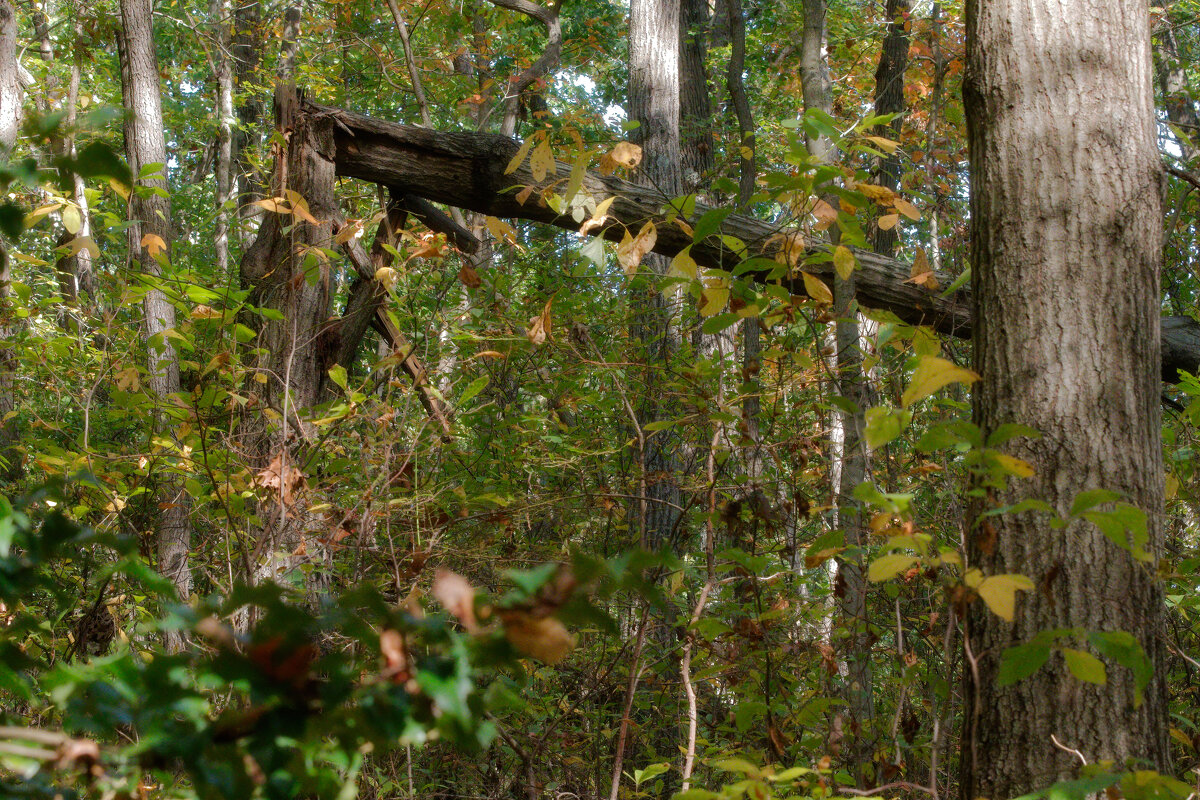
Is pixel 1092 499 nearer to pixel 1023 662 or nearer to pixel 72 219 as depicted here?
pixel 1023 662

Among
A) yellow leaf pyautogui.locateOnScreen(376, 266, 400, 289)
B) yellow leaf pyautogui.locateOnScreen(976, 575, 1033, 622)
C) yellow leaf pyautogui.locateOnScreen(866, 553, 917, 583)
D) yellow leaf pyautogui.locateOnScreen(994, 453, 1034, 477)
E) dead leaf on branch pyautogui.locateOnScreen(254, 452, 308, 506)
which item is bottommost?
yellow leaf pyautogui.locateOnScreen(976, 575, 1033, 622)

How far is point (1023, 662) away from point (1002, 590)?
145 mm

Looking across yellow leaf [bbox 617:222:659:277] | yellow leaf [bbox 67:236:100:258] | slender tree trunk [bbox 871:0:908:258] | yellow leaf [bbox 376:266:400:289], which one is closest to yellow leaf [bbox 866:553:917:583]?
yellow leaf [bbox 617:222:659:277]

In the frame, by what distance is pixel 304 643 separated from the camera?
2.46ft

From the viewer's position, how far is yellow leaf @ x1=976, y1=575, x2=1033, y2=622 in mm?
1555

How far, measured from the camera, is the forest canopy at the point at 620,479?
34.0 inches

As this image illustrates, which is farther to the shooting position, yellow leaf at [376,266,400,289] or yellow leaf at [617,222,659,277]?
yellow leaf at [376,266,400,289]

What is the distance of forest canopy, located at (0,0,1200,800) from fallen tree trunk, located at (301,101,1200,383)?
2 centimetres

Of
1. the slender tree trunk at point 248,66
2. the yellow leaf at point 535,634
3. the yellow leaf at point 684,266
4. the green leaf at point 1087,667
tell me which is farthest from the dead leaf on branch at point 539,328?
the slender tree trunk at point 248,66

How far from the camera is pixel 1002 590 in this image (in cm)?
157

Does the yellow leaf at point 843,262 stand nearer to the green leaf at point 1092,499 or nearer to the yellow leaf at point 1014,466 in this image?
the yellow leaf at point 1014,466

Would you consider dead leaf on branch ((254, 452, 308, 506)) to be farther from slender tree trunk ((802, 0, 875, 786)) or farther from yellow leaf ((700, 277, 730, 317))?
slender tree trunk ((802, 0, 875, 786))

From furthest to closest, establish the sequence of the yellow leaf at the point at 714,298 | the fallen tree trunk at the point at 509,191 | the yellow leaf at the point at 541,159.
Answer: the fallen tree trunk at the point at 509,191
the yellow leaf at the point at 541,159
the yellow leaf at the point at 714,298

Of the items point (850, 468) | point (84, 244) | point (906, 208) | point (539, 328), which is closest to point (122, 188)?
point (84, 244)
